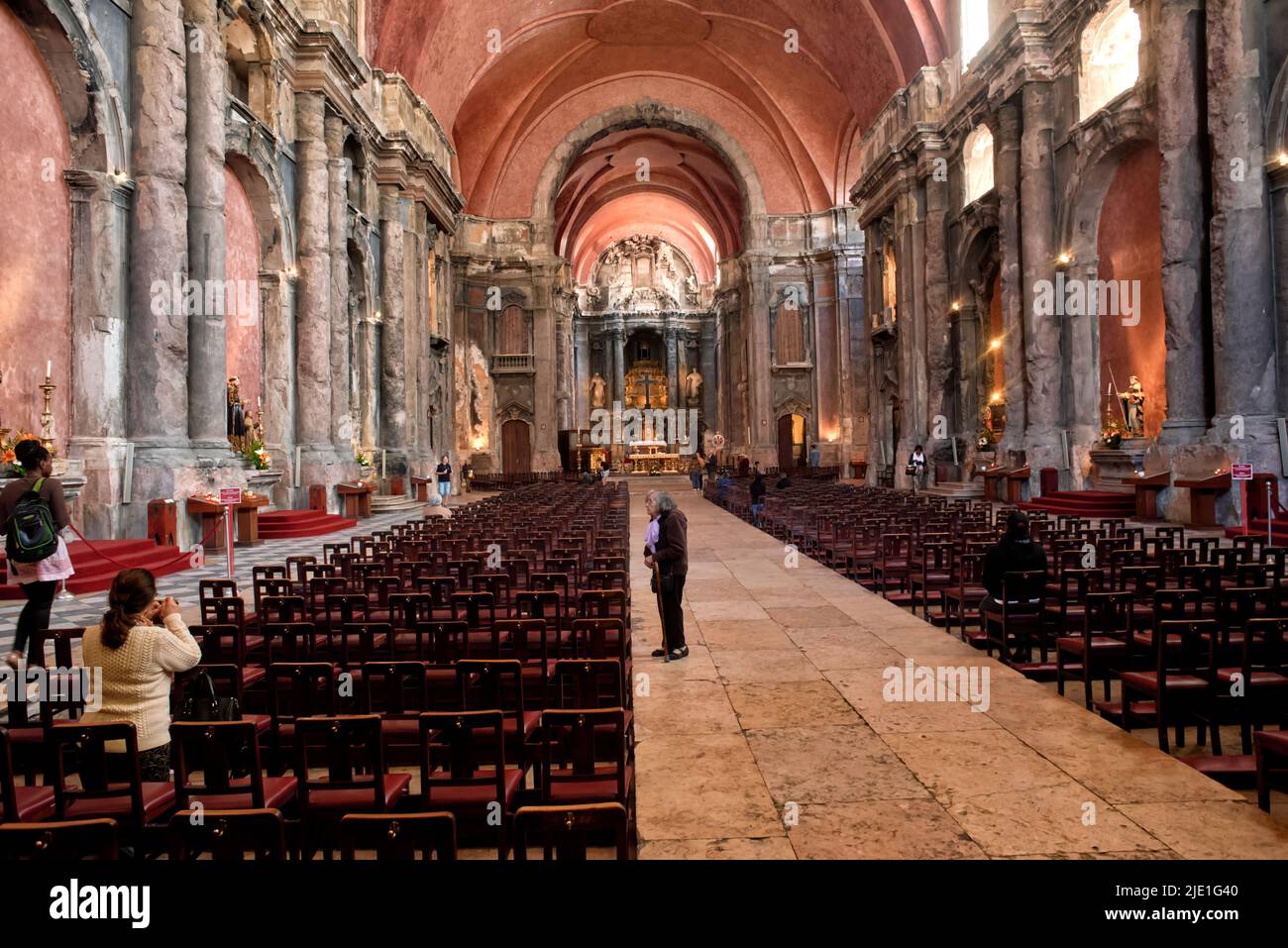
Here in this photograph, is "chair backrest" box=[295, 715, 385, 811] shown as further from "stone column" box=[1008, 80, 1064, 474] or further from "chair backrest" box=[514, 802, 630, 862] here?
"stone column" box=[1008, 80, 1064, 474]

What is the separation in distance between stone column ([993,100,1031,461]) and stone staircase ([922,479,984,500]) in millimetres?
1952

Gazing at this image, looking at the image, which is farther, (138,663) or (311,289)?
(311,289)

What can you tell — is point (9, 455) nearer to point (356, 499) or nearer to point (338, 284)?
point (356, 499)

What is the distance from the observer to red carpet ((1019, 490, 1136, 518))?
55.5ft

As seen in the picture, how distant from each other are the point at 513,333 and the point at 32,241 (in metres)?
30.9

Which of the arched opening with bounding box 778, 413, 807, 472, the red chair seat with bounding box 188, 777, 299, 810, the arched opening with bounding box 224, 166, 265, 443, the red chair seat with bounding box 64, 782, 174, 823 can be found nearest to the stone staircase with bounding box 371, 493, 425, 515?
the arched opening with bounding box 224, 166, 265, 443

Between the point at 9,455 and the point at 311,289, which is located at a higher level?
the point at 311,289

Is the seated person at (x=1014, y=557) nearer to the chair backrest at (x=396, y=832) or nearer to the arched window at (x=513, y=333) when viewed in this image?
the chair backrest at (x=396, y=832)

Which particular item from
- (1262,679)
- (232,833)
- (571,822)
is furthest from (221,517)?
(1262,679)

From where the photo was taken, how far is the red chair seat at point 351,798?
3.35 metres

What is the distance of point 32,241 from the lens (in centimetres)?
1230

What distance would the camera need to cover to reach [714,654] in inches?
286

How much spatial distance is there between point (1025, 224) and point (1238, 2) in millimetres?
7432
